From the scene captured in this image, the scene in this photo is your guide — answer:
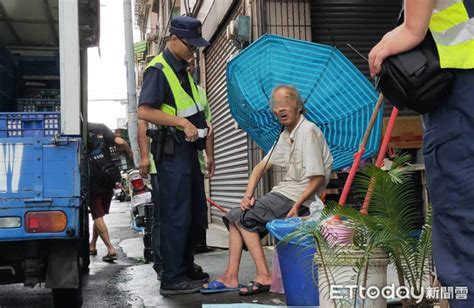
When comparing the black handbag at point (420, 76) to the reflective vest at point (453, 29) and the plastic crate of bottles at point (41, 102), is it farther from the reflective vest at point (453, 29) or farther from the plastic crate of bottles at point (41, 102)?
the plastic crate of bottles at point (41, 102)

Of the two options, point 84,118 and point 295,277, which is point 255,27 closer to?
point 84,118

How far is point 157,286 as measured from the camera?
479cm

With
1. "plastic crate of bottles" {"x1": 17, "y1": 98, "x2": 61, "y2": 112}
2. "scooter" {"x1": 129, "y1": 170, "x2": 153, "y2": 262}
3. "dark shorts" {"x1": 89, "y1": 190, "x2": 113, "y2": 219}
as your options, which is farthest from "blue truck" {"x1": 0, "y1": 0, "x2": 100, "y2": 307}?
"dark shorts" {"x1": 89, "y1": 190, "x2": 113, "y2": 219}

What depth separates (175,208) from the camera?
→ 418 cm

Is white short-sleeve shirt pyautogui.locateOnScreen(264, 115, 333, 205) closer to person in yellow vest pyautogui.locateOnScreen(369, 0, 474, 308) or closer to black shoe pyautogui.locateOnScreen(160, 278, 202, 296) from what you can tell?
black shoe pyautogui.locateOnScreen(160, 278, 202, 296)

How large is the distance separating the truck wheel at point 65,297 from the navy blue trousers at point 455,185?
9.81ft

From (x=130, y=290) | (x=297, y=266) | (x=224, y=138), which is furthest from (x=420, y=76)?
(x=224, y=138)

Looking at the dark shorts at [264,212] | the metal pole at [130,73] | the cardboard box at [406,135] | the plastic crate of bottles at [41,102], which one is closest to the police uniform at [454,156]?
the dark shorts at [264,212]

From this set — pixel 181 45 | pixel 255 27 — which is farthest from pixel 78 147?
pixel 255 27

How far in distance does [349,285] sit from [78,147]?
1965 mm

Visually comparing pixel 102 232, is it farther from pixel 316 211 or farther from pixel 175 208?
pixel 316 211

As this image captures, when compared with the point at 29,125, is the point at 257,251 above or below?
below

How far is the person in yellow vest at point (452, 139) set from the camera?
168cm

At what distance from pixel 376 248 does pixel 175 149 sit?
208 cm
